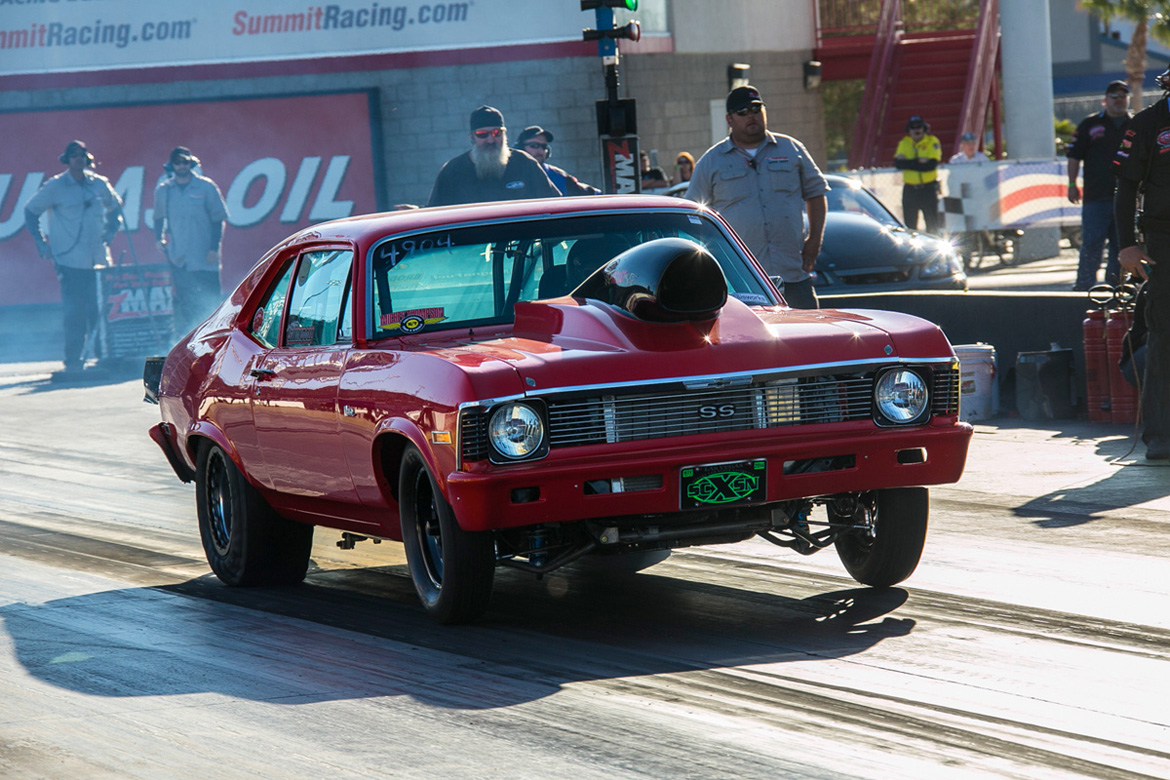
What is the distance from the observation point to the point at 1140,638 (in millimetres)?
5680

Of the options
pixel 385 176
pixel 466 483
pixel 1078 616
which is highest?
pixel 385 176

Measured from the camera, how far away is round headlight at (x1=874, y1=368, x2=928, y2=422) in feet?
20.0

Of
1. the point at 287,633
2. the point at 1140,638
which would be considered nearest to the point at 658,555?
the point at 287,633

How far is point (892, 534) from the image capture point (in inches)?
254

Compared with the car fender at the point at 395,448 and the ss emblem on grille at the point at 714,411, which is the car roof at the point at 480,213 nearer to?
the car fender at the point at 395,448

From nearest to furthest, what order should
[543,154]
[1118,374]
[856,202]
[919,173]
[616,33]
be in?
[1118,374] < [543,154] < [616,33] < [856,202] < [919,173]

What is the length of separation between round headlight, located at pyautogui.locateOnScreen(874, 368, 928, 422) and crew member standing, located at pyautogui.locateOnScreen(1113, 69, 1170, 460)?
3314 mm

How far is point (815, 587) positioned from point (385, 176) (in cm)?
2061

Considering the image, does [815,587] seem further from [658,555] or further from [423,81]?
[423,81]

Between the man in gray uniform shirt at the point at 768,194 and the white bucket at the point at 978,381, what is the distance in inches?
62.5

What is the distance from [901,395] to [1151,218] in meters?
3.57

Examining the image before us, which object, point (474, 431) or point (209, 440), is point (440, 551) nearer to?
point (474, 431)

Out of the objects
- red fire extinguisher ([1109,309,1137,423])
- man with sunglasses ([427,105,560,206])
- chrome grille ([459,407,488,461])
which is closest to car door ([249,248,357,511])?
chrome grille ([459,407,488,461])

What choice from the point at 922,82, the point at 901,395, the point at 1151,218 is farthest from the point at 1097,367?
the point at 922,82
